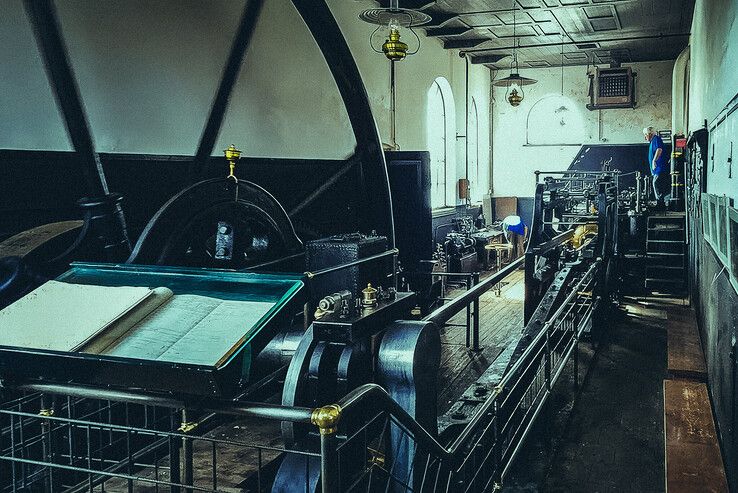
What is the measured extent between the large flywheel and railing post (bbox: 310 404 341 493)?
8.29ft

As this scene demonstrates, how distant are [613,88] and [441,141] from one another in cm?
397

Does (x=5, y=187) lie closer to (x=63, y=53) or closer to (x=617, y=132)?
(x=63, y=53)

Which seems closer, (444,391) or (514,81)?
(444,391)

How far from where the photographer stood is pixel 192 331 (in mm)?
1806

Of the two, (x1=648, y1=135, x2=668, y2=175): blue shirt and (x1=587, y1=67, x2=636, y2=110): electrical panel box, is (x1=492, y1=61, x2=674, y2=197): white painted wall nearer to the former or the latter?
(x1=587, y1=67, x2=636, y2=110): electrical panel box

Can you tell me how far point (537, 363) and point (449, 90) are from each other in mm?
9118

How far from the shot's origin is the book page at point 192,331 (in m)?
1.68

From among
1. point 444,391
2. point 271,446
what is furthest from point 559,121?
point 271,446

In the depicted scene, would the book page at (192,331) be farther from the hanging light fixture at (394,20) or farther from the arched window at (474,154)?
the arched window at (474,154)

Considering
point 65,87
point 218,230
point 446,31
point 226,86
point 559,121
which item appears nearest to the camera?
point 65,87

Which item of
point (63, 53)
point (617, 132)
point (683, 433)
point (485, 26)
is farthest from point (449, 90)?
point (683, 433)

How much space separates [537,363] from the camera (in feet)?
12.8

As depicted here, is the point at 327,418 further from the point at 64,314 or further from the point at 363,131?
the point at 363,131

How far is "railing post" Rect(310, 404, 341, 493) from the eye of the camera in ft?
4.73
